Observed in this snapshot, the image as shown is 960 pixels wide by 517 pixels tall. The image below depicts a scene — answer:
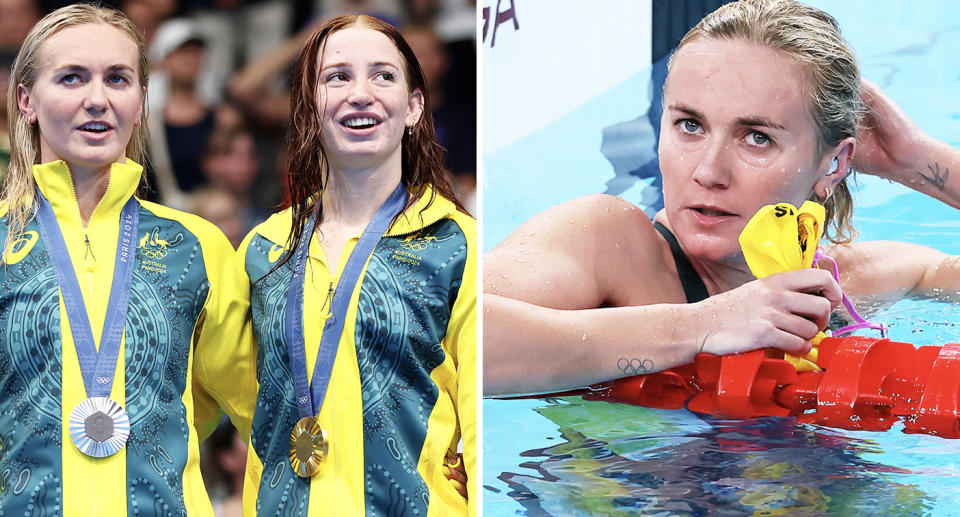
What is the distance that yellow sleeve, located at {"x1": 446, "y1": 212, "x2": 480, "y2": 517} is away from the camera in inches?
75.2

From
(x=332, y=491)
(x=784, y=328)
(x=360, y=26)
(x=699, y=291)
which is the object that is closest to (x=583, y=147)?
(x=699, y=291)

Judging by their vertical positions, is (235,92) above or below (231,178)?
above

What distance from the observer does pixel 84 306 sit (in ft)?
6.09

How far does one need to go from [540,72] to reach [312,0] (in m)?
1.11

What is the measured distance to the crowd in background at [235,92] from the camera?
90.3 inches

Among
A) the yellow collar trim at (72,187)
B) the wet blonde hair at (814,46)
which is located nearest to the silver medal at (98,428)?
the yellow collar trim at (72,187)

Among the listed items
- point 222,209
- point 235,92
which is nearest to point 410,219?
point 222,209

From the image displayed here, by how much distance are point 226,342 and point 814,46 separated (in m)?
1.45

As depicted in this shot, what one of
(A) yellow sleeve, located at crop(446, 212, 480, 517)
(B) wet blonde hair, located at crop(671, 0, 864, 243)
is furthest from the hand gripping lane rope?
(A) yellow sleeve, located at crop(446, 212, 480, 517)

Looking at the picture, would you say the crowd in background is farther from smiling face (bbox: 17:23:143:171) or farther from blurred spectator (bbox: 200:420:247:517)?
smiling face (bbox: 17:23:143:171)

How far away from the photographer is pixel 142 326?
1867mm

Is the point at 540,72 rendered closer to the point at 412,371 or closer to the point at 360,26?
the point at 360,26

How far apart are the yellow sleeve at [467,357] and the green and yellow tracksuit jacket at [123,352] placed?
1.27ft

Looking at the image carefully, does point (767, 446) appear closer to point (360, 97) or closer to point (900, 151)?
point (900, 151)
